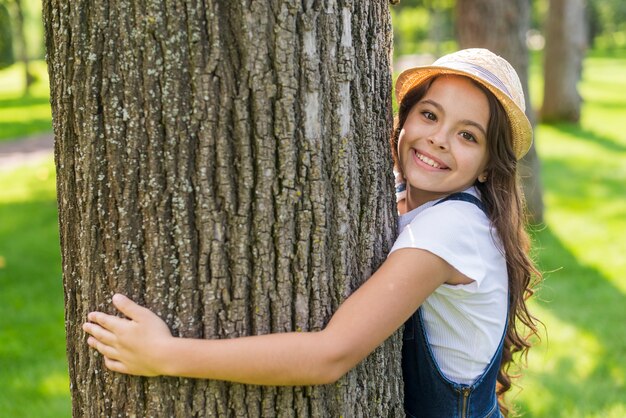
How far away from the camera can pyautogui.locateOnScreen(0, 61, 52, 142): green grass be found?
56.2ft

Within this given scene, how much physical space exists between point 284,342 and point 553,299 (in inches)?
178

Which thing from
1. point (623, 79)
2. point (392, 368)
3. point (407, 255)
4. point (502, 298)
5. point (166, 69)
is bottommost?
point (623, 79)

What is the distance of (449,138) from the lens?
2.13 metres

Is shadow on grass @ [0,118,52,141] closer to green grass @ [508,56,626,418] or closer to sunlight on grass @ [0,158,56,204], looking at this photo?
sunlight on grass @ [0,158,56,204]

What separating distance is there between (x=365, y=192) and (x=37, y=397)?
3214 mm

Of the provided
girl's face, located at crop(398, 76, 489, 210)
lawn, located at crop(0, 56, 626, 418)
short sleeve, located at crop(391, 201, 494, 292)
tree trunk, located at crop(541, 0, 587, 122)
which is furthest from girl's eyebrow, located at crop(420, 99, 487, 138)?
tree trunk, located at crop(541, 0, 587, 122)

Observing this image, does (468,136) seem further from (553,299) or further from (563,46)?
(563,46)

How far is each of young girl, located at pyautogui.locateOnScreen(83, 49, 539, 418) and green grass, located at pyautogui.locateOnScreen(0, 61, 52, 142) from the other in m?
15.5

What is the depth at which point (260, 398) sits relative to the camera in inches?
70.2

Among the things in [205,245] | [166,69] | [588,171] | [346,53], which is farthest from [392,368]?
[588,171]

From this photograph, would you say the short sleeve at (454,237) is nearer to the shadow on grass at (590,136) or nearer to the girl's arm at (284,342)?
the girl's arm at (284,342)

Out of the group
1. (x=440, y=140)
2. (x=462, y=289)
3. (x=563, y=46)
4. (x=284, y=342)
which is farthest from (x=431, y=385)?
(x=563, y=46)

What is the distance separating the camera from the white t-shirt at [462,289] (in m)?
1.89

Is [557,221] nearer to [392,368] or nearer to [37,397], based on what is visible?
[37,397]
